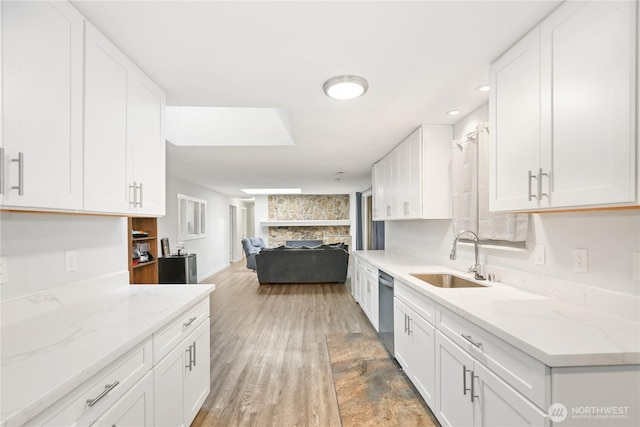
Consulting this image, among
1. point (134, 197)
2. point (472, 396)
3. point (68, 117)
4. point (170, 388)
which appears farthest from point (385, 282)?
point (68, 117)

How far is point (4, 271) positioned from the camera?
4.14 ft

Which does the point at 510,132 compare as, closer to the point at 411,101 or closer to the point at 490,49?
the point at 490,49

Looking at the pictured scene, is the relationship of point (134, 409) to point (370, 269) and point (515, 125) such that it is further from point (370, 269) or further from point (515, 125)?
point (370, 269)

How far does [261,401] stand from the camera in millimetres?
2197

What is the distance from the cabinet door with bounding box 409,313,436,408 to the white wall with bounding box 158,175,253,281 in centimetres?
465

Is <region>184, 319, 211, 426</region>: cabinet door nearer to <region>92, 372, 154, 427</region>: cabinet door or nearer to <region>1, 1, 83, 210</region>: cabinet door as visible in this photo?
<region>92, 372, 154, 427</region>: cabinet door

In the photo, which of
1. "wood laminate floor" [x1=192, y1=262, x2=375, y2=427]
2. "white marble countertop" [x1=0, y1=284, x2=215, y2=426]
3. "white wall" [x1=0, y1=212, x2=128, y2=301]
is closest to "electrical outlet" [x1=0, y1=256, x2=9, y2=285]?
"white wall" [x1=0, y1=212, x2=128, y2=301]

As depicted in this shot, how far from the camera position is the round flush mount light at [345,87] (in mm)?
1875

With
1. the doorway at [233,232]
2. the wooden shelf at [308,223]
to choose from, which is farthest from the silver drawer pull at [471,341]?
the doorway at [233,232]

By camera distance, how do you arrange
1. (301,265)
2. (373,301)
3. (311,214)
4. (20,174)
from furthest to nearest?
(311,214)
(301,265)
(373,301)
(20,174)

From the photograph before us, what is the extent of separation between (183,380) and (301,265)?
459 centimetres

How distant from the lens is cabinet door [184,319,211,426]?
1731 mm

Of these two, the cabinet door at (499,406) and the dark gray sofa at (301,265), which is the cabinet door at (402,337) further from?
the dark gray sofa at (301,265)

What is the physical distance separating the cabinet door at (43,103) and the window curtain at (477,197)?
2452mm
